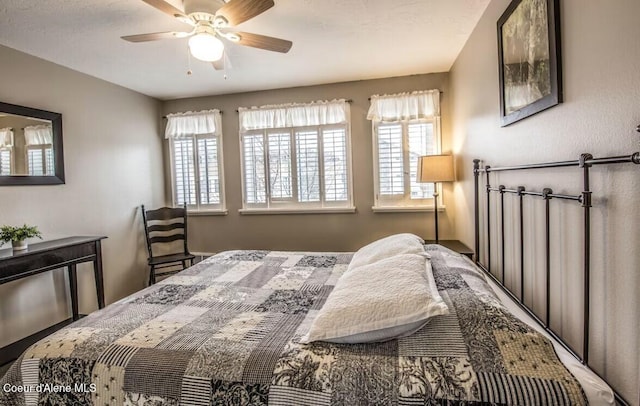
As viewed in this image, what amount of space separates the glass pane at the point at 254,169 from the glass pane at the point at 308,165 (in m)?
0.45

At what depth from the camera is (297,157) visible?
12.6ft

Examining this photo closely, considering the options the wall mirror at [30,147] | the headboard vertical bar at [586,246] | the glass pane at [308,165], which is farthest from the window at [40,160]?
the headboard vertical bar at [586,246]

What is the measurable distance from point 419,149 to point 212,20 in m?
2.39

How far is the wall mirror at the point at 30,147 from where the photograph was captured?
2521mm

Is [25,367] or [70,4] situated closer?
[25,367]

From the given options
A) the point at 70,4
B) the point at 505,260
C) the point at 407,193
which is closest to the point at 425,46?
the point at 407,193

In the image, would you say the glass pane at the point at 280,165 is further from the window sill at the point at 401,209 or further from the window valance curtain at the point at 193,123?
the window sill at the point at 401,209

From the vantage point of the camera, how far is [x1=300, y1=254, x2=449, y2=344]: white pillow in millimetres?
1117

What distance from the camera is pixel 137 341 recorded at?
48.5 inches

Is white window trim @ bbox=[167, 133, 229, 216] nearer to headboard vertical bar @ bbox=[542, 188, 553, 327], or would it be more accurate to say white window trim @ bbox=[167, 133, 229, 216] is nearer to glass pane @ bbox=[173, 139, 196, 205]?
glass pane @ bbox=[173, 139, 196, 205]

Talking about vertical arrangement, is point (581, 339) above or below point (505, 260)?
below

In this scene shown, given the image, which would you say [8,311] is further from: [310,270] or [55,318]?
[310,270]

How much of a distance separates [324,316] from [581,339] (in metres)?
0.91

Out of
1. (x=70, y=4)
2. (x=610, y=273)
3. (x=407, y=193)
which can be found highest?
(x=70, y=4)
